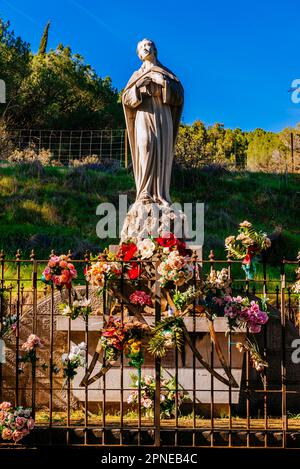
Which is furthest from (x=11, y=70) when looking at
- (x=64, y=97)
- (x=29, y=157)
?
(x=29, y=157)

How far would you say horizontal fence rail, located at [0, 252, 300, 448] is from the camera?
7.03 m

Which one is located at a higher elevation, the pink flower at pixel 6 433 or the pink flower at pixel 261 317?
the pink flower at pixel 261 317

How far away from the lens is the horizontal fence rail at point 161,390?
7.03m

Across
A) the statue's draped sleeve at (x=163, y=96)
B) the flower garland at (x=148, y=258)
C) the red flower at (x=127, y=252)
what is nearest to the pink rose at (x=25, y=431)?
the flower garland at (x=148, y=258)

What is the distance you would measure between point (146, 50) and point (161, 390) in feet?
15.2

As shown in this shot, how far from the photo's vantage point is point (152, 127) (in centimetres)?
1009

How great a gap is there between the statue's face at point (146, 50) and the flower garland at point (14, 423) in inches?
209

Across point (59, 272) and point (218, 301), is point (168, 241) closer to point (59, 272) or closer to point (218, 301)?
point (218, 301)

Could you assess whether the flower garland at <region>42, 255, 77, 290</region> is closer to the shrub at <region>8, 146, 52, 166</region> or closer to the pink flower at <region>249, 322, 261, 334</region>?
the pink flower at <region>249, 322, 261, 334</region>

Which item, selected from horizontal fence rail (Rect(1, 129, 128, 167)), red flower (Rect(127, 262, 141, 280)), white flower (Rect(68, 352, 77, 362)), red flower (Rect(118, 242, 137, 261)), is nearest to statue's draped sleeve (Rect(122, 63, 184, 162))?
red flower (Rect(118, 242, 137, 261))

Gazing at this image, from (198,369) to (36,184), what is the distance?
16612mm

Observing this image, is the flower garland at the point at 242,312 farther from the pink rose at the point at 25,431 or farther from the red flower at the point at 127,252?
the pink rose at the point at 25,431

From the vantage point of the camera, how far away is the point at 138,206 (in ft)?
32.4

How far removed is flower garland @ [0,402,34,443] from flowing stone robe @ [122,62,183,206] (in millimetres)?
3773
